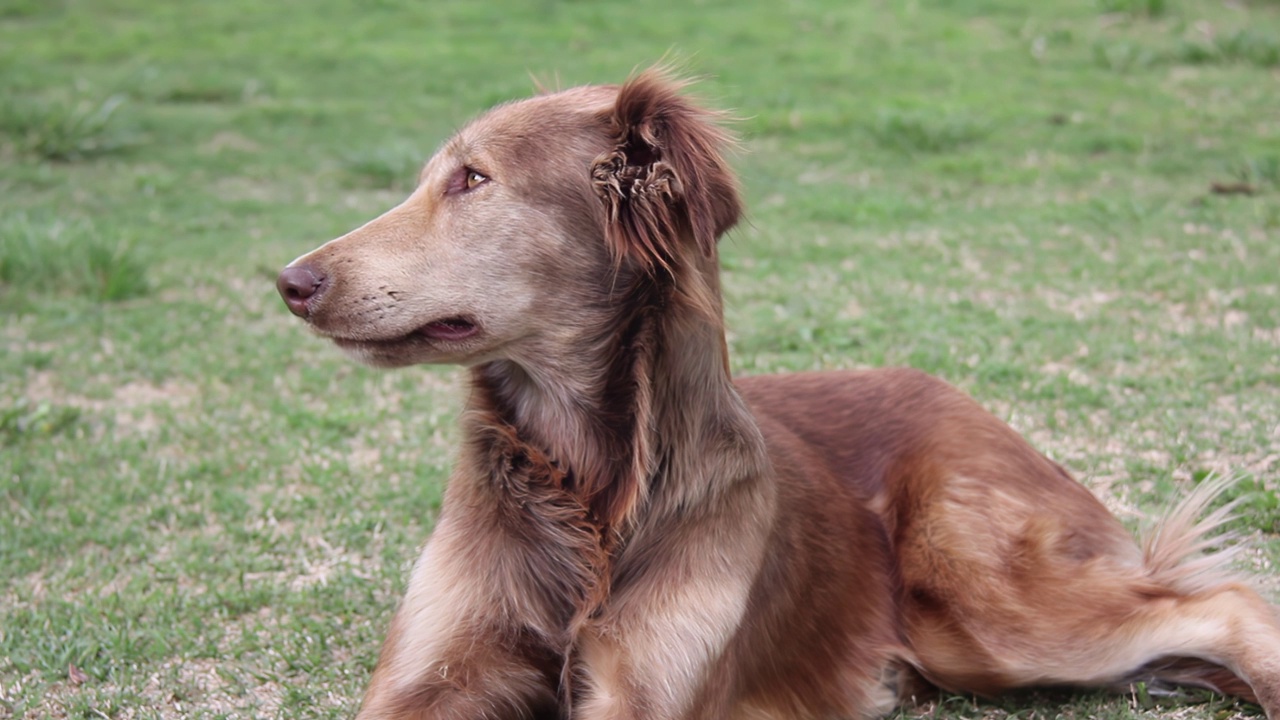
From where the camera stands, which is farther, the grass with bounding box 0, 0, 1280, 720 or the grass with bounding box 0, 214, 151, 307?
the grass with bounding box 0, 214, 151, 307

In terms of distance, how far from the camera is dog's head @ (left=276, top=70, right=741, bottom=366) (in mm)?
3188

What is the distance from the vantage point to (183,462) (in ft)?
18.4

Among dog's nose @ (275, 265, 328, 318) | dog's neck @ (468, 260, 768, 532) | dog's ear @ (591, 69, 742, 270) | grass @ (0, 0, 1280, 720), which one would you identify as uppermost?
dog's ear @ (591, 69, 742, 270)

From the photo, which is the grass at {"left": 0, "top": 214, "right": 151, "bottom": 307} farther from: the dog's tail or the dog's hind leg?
the dog's tail

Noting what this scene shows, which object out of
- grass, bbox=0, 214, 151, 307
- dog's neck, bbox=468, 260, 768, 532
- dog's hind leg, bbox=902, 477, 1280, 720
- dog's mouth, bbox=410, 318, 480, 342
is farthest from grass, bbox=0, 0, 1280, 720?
dog's mouth, bbox=410, 318, 480, 342

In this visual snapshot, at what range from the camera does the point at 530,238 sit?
3.31m

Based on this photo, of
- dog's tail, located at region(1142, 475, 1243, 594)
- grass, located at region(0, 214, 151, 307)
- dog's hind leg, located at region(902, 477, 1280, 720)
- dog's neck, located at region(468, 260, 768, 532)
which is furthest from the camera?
grass, located at region(0, 214, 151, 307)

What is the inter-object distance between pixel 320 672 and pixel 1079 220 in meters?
6.03

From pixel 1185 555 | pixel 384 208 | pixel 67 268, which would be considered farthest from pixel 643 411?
pixel 384 208

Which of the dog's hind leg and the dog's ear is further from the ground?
the dog's ear

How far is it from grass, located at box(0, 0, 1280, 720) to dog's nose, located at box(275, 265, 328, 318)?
1.16 meters

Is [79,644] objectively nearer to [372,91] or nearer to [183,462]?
[183,462]

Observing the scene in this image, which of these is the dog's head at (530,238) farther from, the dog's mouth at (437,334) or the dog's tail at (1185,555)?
the dog's tail at (1185,555)

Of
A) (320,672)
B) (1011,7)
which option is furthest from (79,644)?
(1011,7)
